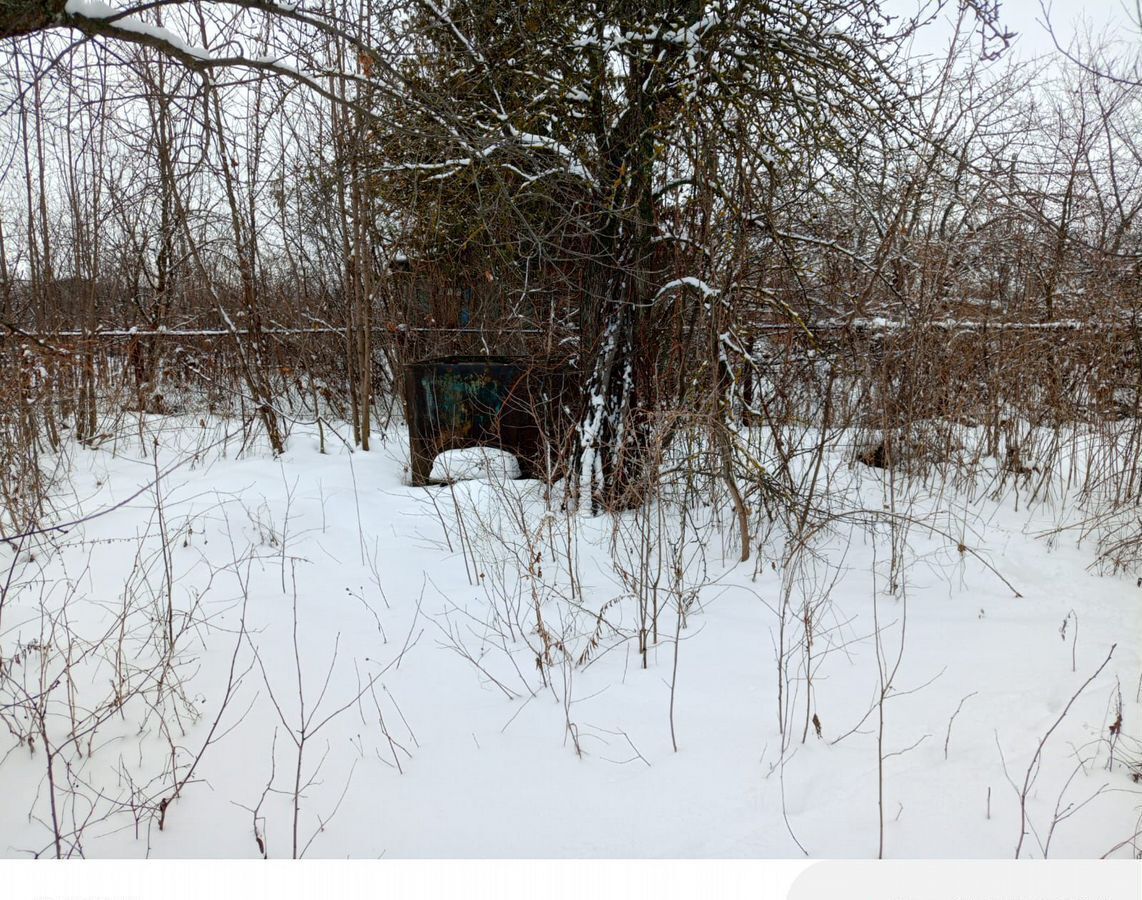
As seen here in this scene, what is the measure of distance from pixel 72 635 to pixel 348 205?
16.9ft

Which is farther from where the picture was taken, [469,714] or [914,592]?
[914,592]

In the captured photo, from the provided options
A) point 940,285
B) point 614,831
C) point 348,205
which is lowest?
point 614,831

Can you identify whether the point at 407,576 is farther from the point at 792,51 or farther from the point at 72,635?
the point at 792,51

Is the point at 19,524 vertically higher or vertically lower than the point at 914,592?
higher

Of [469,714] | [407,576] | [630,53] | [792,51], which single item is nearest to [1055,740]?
[469,714]

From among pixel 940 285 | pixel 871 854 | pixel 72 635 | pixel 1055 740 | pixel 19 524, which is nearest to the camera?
pixel 871 854

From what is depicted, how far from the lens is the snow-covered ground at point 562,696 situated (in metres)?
2.21

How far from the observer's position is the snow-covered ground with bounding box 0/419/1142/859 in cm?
221

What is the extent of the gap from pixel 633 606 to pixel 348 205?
17.9 ft

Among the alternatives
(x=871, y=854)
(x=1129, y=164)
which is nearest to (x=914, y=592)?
(x=871, y=854)

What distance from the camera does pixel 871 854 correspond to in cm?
207

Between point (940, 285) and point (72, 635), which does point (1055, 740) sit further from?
point (72, 635)

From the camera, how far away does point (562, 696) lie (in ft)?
9.80

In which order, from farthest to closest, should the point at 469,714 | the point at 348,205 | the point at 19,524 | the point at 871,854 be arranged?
the point at 348,205, the point at 19,524, the point at 469,714, the point at 871,854
